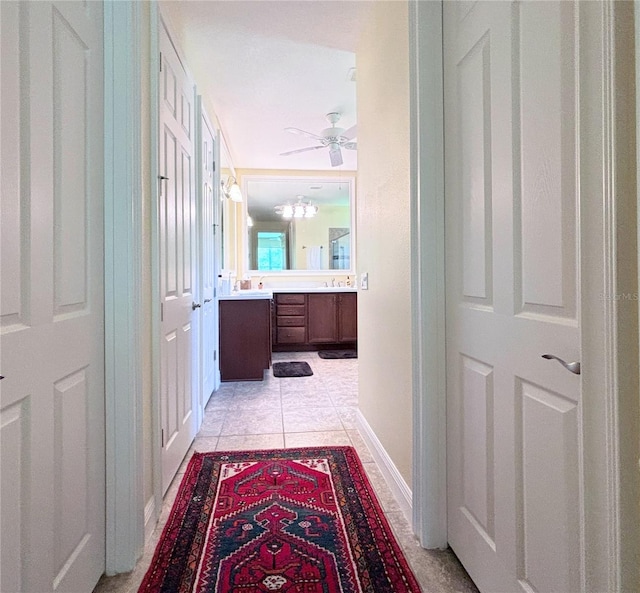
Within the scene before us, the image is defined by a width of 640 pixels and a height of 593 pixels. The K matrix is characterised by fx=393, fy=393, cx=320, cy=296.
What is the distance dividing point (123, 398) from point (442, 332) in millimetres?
1128

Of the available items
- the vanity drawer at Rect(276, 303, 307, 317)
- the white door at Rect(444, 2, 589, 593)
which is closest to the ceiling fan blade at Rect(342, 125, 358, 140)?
Answer: the vanity drawer at Rect(276, 303, 307, 317)

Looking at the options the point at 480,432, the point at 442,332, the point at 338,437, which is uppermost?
the point at 442,332

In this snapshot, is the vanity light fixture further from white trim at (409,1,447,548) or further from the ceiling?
white trim at (409,1,447,548)

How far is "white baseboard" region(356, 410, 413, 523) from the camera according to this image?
→ 5.17 ft

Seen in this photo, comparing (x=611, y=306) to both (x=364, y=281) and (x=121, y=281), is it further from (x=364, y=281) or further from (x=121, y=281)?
(x=364, y=281)

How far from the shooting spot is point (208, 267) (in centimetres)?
310

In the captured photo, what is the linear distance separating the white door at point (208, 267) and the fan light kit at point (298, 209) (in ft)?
7.66

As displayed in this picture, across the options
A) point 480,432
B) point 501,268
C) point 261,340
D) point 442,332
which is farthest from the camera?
point 261,340

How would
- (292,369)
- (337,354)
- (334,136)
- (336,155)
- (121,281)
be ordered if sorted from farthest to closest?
1. (337,354)
2. (292,369)
3. (336,155)
4. (334,136)
5. (121,281)

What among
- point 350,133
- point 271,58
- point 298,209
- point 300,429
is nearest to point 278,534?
point 300,429

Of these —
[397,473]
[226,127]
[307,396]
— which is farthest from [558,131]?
[226,127]

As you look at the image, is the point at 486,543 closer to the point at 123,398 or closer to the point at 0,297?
the point at 123,398

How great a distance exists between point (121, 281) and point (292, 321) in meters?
3.97

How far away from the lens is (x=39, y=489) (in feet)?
3.05
